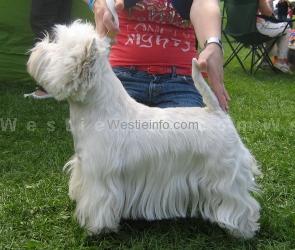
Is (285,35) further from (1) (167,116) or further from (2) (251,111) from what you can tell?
(1) (167,116)

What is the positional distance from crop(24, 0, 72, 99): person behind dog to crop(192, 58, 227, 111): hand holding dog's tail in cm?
274

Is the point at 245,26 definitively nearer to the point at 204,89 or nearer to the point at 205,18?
the point at 205,18

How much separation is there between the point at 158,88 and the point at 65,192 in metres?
0.74

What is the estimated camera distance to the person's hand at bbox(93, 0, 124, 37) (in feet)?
7.22

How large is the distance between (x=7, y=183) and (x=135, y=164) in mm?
1024

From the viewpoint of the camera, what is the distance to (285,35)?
23.2ft

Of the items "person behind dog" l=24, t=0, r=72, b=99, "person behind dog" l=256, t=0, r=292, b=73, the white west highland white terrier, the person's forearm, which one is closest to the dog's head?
the white west highland white terrier

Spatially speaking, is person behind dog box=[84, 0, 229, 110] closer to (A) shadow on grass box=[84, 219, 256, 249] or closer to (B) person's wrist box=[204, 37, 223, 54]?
(B) person's wrist box=[204, 37, 223, 54]

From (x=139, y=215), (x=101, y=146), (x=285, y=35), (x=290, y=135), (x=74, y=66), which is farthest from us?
(x=285, y=35)

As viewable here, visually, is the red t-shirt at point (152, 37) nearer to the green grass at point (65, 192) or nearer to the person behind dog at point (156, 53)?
the person behind dog at point (156, 53)

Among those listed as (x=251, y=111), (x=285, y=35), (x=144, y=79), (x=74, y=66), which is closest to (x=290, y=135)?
(x=251, y=111)

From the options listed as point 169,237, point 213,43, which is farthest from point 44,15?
point 169,237

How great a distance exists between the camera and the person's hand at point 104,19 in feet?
7.22

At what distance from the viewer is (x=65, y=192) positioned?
269cm
